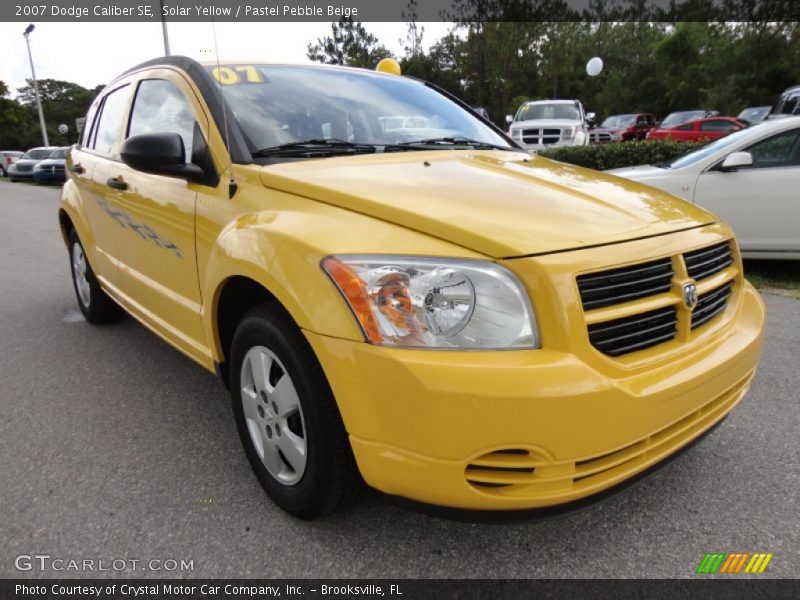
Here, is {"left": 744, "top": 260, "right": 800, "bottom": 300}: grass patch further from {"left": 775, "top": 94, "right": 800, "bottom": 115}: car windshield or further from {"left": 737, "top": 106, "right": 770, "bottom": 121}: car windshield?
{"left": 737, "top": 106, "right": 770, "bottom": 121}: car windshield

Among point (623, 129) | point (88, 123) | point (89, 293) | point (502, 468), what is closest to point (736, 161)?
point (502, 468)

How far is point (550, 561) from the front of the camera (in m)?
1.85

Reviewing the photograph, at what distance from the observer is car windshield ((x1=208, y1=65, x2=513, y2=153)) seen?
2441mm

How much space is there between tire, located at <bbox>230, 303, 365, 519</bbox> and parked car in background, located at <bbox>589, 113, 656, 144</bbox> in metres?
24.3

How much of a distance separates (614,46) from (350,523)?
49.1 meters

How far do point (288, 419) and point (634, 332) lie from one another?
1153 mm

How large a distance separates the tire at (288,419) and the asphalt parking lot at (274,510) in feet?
0.44

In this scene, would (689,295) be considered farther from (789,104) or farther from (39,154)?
(39,154)

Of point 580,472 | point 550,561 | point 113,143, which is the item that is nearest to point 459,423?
point 580,472

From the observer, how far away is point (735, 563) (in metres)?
1.83

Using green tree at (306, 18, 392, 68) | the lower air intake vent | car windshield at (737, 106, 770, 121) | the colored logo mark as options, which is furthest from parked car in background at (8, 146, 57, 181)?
car windshield at (737, 106, 770, 121)

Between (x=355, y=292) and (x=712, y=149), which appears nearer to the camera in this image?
(x=355, y=292)

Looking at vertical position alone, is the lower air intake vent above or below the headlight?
below

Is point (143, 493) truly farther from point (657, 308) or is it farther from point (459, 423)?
point (657, 308)
